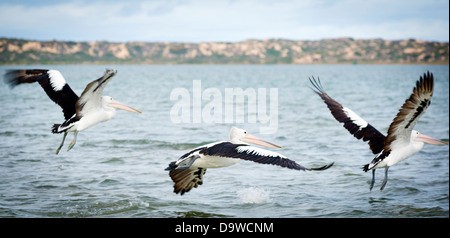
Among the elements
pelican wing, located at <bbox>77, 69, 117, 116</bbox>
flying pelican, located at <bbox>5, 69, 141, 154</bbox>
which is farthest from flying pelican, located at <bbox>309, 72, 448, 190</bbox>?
flying pelican, located at <bbox>5, 69, 141, 154</bbox>

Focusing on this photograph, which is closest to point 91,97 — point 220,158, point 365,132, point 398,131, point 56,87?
point 56,87

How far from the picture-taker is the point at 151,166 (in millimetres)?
13430

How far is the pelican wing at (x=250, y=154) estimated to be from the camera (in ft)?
23.8

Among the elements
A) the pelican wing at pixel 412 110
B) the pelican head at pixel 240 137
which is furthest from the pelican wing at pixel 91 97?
the pelican wing at pixel 412 110

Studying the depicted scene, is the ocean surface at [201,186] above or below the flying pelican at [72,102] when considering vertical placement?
below

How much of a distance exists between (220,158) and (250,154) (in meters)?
1.04

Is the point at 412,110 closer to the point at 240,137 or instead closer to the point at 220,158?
the point at 240,137

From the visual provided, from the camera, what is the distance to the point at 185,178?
923 cm

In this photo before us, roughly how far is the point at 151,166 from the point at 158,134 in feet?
20.0

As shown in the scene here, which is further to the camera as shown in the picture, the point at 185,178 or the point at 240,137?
the point at 185,178

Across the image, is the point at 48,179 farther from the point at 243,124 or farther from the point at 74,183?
the point at 243,124

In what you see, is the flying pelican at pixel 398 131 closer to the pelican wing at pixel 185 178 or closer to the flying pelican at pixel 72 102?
the pelican wing at pixel 185 178

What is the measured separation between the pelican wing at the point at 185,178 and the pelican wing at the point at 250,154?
108 cm
